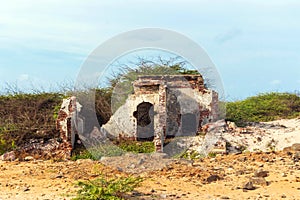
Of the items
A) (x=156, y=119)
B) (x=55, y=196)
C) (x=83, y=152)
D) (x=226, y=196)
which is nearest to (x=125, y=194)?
(x=55, y=196)

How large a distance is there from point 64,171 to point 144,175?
6.06 ft

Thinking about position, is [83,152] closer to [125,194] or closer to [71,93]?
[71,93]

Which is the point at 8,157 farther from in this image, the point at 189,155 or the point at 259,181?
the point at 259,181

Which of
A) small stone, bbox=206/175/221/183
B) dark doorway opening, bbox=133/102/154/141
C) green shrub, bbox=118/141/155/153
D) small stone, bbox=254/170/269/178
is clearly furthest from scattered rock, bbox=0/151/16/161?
small stone, bbox=254/170/269/178

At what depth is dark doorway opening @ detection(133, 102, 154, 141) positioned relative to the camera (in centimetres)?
1689

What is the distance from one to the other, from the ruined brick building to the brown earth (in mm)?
4719

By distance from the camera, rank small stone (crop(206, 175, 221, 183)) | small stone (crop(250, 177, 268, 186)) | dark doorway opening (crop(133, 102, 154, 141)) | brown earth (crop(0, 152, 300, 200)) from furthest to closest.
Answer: dark doorway opening (crop(133, 102, 154, 141)), small stone (crop(206, 175, 221, 183)), small stone (crop(250, 177, 268, 186)), brown earth (crop(0, 152, 300, 200))

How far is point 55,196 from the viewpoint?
8.31 m

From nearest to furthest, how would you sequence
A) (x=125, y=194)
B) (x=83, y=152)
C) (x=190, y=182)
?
(x=125, y=194) < (x=190, y=182) < (x=83, y=152)

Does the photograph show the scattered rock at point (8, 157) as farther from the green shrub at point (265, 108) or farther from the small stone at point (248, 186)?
the green shrub at point (265, 108)

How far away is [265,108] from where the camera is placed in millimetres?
21281

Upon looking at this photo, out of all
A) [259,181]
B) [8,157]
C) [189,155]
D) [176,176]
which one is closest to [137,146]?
[189,155]

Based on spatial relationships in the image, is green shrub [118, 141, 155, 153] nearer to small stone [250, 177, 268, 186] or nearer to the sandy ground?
the sandy ground

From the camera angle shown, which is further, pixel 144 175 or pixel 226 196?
pixel 144 175
